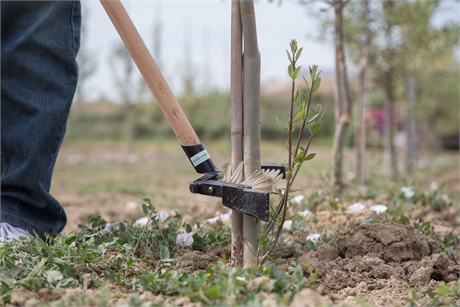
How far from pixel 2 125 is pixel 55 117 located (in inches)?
11.2

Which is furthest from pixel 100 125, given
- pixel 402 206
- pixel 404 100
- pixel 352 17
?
pixel 402 206

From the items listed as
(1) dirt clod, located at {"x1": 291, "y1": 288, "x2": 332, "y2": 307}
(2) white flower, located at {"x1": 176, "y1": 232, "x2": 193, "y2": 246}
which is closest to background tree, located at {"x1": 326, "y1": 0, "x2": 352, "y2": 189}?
(2) white flower, located at {"x1": 176, "y1": 232, "x2": 193, "y2": 246}

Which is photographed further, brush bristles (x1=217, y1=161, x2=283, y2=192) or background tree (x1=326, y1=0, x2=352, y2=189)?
background tree (x1=326, y1=0, x2=352, y2=189)

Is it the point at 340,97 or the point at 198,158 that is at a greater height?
the point at 340,97

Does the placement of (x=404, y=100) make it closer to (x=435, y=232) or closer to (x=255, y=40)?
(x=435, y=232)

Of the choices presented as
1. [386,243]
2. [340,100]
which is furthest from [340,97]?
[386,243]

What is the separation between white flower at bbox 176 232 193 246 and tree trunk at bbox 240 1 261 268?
36 cm

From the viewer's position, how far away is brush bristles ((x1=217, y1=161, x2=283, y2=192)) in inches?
67.1

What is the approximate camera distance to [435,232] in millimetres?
2582

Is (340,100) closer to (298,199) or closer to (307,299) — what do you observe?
(298,199)

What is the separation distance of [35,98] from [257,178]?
4.14 feet

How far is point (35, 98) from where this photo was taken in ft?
7.61

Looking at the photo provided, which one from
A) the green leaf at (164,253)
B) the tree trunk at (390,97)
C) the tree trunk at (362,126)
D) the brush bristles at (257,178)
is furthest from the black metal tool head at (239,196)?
the tree trunk at (390,97)

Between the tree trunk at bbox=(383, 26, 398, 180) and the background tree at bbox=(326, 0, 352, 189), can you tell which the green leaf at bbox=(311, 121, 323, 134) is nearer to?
the background tree at bbox=(326, 0, 352, 189)
